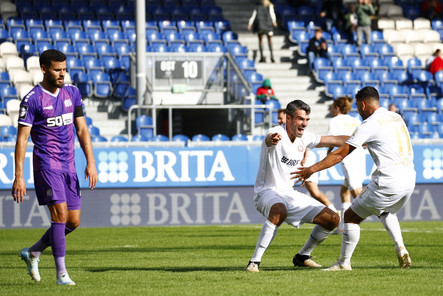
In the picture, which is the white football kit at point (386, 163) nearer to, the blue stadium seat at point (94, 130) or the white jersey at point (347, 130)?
the white jersey at point (347, 130)

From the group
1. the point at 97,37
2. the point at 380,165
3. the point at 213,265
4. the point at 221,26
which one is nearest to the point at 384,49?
the point at 221,26

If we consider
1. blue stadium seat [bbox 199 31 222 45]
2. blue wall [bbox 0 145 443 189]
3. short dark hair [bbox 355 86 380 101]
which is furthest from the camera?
blue stadium seat [bbox 199 31 222 45]

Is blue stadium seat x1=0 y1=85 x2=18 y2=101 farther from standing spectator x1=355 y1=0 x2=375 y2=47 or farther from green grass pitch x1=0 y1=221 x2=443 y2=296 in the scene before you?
standing spectator x1=355 y1=0 x2=375 y2=47

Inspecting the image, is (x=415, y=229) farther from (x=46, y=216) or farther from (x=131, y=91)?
(x=131, y=91)

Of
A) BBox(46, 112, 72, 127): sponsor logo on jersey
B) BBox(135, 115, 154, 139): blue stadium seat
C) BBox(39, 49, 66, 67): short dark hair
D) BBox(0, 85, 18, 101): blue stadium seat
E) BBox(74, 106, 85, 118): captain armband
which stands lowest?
BBox(135, 115, 154, 139): blue stadium seat

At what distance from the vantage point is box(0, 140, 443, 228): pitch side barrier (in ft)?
58.4

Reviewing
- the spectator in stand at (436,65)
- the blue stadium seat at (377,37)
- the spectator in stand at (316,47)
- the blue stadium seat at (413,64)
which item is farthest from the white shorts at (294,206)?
the blue stadium seat at (377,37)

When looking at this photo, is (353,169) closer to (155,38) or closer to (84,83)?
(84,83)

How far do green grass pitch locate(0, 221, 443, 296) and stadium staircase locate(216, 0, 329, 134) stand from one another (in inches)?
378

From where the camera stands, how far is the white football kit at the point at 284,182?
9.23 metres

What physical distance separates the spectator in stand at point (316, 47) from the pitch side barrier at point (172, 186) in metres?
8.52

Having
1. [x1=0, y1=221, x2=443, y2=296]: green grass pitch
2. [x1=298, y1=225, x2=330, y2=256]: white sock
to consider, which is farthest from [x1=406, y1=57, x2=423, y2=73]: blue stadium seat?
[x1=298, y1=225, x2=330, y2=256]: white sock

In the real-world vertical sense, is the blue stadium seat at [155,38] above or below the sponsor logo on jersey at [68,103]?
below

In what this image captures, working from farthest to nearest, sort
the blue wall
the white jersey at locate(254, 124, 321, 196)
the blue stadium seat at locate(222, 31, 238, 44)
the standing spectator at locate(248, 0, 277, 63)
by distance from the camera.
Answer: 1. the blue stadium seat at locate(222, 31, 238, 44)
2. the standing spectator at locate(248, 0, 277, 63)
3. the blue wall
4. the white jersey at locate(254, 124, 321, 196)
